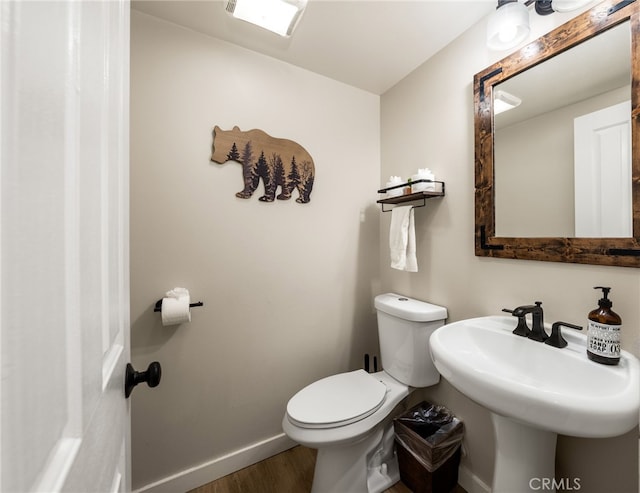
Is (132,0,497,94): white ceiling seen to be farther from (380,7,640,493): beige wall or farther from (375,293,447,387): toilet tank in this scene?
(375,293,447,387): toilet tank

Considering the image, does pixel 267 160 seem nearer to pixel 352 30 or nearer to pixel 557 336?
pixel 352 30

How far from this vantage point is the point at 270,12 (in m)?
1.15

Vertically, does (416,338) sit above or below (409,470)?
above

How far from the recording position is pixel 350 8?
1.20 metres

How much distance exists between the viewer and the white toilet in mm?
1118

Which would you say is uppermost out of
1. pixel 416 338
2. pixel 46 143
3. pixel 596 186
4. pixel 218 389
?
pixel 596 186

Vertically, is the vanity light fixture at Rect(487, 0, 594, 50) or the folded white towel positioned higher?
the vanity light fixture at Rect(487, 0, 594, 50)

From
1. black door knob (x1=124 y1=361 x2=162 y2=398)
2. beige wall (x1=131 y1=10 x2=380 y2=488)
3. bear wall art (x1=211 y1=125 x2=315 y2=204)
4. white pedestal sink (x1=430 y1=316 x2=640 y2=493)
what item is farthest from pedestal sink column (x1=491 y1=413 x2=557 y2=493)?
bear wall art (x1=211 y1=125 x2=315 y2=204)

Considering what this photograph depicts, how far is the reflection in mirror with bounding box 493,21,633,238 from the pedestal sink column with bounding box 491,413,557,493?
28.5 inches

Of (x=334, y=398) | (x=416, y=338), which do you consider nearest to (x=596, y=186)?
(x=416, y=338)

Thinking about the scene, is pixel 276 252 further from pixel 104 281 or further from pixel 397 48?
pixel 397 48

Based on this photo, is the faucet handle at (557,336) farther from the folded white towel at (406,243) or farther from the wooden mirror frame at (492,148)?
the folded white towel at (406,243)

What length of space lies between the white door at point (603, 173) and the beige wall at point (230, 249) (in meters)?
1.10

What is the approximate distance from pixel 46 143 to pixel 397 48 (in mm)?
1712
